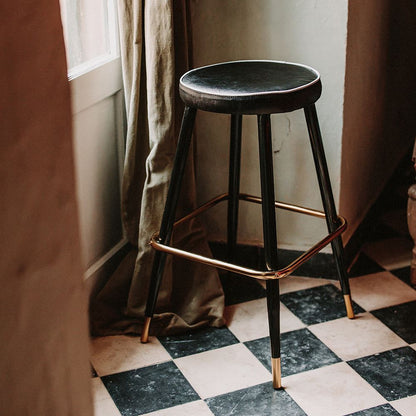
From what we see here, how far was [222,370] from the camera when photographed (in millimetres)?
2023

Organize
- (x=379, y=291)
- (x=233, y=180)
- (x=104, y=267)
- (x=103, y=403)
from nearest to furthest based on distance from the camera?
(x=103, y=403), (x=233, y=180), (x=104, y=267), (x=379, y=291)

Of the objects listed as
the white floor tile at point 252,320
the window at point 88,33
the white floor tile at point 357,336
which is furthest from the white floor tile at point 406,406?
the window at point 88,33

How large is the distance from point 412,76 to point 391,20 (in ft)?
2.01

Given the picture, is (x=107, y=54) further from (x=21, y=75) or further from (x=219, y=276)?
(x=21, y=75)

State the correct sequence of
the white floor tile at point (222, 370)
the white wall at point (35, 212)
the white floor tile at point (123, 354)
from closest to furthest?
the white wall at point (35, 212) < the white floor tile at point (222, 370) < the white floor tile at point (123, 354)

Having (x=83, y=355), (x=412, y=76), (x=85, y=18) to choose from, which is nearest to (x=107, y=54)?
(x=85, y=18)

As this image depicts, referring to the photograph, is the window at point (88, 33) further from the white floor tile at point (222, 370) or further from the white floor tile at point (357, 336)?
the white floor tile at point (357, 336)

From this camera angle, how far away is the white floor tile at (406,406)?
1.81 metres

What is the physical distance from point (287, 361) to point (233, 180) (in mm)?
610

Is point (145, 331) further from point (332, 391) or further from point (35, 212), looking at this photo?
point (35, 212)

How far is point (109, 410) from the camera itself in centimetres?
185

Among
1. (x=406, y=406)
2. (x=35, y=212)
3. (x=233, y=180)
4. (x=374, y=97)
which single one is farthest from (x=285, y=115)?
(x=35, y=212)

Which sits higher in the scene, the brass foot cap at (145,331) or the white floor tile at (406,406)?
the brass foot cap at (145,331)

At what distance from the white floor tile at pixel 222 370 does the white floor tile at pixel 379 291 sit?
0.54 metres
